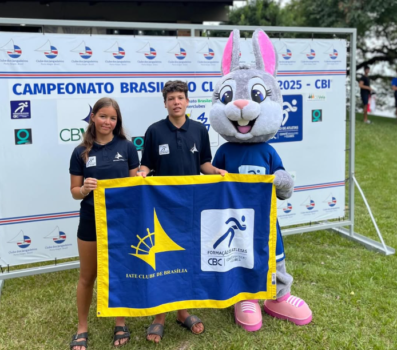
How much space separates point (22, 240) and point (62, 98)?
1.36 metres

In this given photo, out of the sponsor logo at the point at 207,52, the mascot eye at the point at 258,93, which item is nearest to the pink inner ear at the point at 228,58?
the mascot eye at the point at 258,93

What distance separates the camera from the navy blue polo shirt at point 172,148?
3.39 metres

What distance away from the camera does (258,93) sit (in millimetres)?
3549

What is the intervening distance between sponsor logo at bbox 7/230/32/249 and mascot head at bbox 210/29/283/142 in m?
2.05

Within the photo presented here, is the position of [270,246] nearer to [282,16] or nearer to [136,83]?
[136,83]

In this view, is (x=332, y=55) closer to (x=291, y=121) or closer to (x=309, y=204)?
(x=291, y=121)

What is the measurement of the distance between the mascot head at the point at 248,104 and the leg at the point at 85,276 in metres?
1.37

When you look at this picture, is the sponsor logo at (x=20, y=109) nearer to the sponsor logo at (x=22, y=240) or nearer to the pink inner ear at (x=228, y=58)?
the sponsor logo at (x=22, y=240)

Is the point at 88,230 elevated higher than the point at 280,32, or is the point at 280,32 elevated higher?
the point at 280,32

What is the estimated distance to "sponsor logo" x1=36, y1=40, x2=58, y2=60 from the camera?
13.1 ft

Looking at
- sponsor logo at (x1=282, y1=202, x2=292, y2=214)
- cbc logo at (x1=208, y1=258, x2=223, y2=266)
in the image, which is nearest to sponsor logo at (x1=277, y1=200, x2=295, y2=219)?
sponsor logo at (x1=282, y1=202, x2=292, y2=214)

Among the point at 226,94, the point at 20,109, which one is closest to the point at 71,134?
the point at 20,109

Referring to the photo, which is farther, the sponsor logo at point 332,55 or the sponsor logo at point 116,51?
the sponsor logo at point 332,55

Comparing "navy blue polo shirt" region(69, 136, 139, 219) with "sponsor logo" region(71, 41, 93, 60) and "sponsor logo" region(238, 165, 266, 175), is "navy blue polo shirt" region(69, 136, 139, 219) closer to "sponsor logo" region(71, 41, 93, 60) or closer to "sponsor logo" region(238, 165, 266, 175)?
"sponsor logo" region(238, 165, 266, 175)
